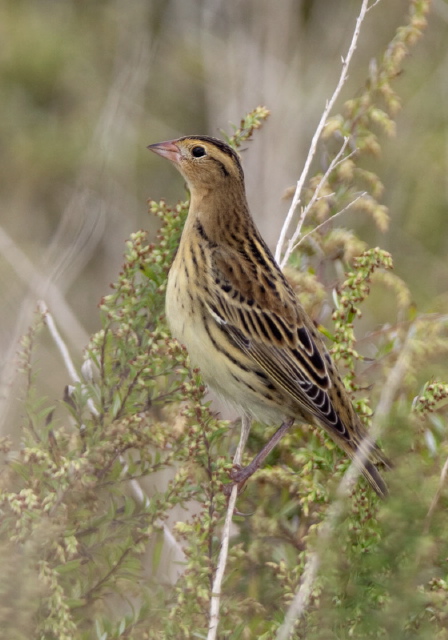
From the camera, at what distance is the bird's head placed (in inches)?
203

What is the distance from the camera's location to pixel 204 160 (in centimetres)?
519

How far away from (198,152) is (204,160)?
0.19ft

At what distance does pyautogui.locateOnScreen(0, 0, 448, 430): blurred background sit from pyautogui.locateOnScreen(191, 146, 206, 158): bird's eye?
0.47m

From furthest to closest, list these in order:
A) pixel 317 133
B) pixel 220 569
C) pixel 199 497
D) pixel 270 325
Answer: pixel 270 325
pixel 317 133
pixel 199 497
pixel 220 569

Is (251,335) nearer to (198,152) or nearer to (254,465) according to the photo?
(254,465)

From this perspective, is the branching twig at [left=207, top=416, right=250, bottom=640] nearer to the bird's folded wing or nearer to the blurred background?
the bird's folded wing

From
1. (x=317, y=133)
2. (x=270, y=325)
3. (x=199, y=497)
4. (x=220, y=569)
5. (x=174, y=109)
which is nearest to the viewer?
(x=220, y=569)

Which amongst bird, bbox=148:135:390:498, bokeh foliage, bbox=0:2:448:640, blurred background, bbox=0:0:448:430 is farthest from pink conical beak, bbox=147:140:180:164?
bokeh foliage, bbox=0:2:448:640

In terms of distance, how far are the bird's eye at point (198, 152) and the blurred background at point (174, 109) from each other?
47cm

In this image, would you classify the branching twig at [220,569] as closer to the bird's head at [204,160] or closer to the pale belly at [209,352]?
the pale belly at [209,352]

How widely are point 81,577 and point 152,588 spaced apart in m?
0.26

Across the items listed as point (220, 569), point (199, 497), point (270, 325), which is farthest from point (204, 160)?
point (220, 569)

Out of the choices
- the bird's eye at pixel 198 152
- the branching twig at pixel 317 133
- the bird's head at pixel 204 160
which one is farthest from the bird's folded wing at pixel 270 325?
the bird's eye at pixel 198 152

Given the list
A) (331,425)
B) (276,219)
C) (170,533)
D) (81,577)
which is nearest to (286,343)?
(331,425)
